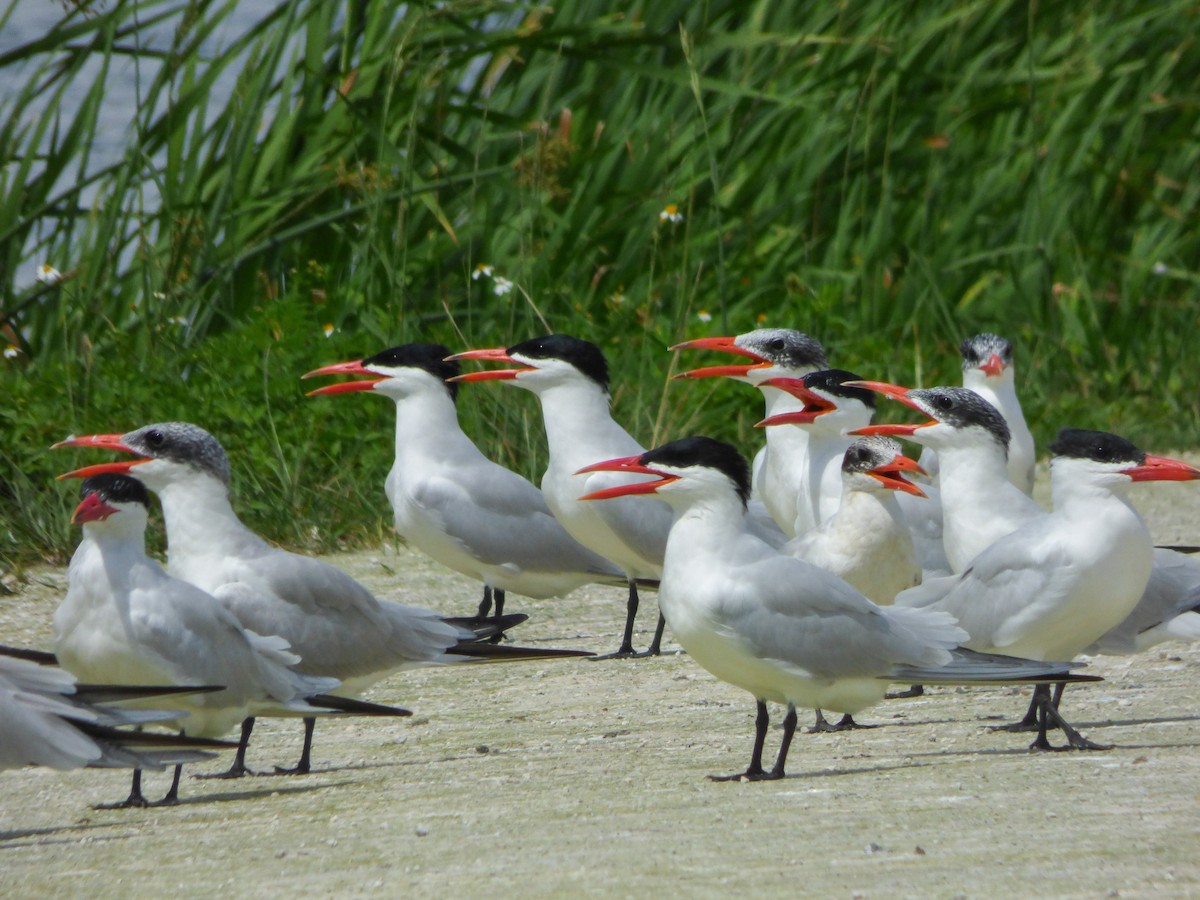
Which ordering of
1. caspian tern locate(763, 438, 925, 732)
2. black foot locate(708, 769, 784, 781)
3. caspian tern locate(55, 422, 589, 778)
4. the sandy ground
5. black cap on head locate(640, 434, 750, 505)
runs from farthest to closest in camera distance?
caspian tern locate(763, 438, 925, 732)
caspian tern locate(55, 422, 589, 778)
black cap on head locate(640, 434, 750, 505)
black foot locate(708, 769, 784, 781)
the sandy ground

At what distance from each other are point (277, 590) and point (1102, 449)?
1.71 meters

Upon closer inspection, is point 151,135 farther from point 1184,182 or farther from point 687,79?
point 1184,182

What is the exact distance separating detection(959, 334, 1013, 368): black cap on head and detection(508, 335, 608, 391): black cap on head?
4.15 feet

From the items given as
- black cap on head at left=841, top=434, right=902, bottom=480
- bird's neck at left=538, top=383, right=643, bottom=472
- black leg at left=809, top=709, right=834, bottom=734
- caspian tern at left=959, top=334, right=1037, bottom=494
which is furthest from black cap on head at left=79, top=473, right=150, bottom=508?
caspian tern at left=959, top=334, right=1037, bottom=494

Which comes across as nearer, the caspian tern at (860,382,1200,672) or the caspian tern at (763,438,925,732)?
the caspian tern at (860,382,1200,672)

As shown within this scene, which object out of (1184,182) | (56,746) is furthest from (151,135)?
Answer: (1184,182)

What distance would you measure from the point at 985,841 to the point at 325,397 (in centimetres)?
444

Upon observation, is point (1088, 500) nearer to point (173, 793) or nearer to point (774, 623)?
point (774, 623)

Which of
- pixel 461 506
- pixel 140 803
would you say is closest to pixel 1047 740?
pixel 140 803

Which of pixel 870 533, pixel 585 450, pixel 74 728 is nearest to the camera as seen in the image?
pixel 74 728

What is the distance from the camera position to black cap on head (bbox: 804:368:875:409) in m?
5.21

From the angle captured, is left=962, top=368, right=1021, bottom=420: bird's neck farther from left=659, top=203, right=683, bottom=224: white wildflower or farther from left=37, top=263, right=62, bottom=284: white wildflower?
left=37, top=263, right=62, bottom=284: white wildflower

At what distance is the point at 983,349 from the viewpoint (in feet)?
19.7

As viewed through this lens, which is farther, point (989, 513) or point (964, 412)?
point (964, 412)
